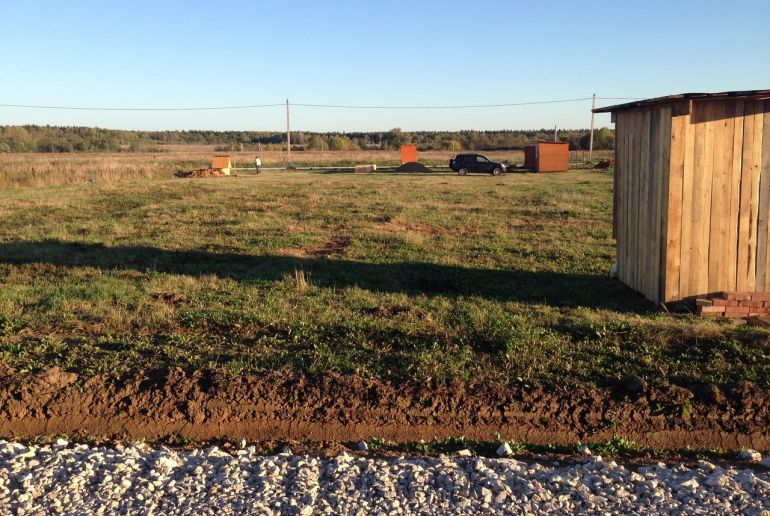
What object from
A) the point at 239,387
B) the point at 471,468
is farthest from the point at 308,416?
the point at 471,468

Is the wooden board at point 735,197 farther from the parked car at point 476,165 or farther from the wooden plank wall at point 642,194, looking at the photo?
the parked car at point 476,165

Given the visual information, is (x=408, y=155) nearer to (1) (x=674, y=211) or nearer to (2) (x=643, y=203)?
(2) (x=643, y=203)

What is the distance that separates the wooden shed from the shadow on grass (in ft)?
2.45

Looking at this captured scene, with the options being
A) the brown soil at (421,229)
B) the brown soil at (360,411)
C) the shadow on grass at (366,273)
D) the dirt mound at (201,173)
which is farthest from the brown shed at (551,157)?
the brown soil at (360,411)

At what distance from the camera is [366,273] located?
1097cm

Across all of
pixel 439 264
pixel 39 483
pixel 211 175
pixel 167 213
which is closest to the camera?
pixel 39 483

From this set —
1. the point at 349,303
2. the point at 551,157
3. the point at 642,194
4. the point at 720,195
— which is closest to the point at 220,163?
the point at 551,157

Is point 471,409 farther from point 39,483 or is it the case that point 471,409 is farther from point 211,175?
point 211,175

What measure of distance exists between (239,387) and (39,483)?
1903 millimetres

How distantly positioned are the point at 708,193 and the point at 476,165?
3326cm

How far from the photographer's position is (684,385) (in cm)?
605

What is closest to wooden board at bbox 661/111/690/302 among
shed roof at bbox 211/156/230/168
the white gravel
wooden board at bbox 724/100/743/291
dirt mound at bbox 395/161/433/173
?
wooden board at bbox 724/100/743/291

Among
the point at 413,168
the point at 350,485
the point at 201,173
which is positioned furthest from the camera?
the point at 413,168

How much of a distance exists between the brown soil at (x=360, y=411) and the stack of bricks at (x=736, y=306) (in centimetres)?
249
